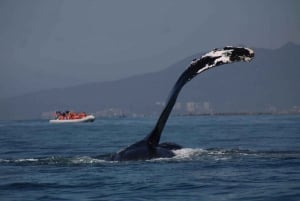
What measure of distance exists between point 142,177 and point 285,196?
312cm

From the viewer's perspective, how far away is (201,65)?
13.6 metres

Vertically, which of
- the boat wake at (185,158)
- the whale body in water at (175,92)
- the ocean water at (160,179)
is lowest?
the ocean water at (160,179)

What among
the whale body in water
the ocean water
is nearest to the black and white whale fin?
the whale body in water

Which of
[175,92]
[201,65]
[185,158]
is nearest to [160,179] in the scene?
[175,92]

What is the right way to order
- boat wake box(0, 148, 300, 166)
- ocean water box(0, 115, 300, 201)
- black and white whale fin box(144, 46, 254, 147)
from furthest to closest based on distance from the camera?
boat wake box(0, 148, 300, 166) → black and white whale fin box(144, 46, 254, 147) → ocean water box(0, 115, 300, 201)

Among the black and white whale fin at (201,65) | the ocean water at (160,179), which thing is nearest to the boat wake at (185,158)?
the ocean water at (160,179)

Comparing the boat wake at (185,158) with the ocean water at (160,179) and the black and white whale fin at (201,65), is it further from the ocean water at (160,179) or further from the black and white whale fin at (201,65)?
the black and white whale fin at (201,65)

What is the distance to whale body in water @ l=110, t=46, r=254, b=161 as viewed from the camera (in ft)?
43.0

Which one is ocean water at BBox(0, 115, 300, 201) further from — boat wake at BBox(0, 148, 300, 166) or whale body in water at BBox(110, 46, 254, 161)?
whale body in water at BBox(110, 46, 254, 161)

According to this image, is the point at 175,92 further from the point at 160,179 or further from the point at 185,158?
the point at 160,179

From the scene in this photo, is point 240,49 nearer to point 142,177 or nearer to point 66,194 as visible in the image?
point 142,177

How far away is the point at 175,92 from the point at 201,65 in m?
0.83

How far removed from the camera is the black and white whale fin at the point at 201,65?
1305 cm

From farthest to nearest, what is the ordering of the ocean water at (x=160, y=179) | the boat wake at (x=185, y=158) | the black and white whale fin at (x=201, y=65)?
the boat wake at (x=185, y=158)
the black and white whale fin at (x=201, y=65)
the ocean water at (x=160, y=179)
